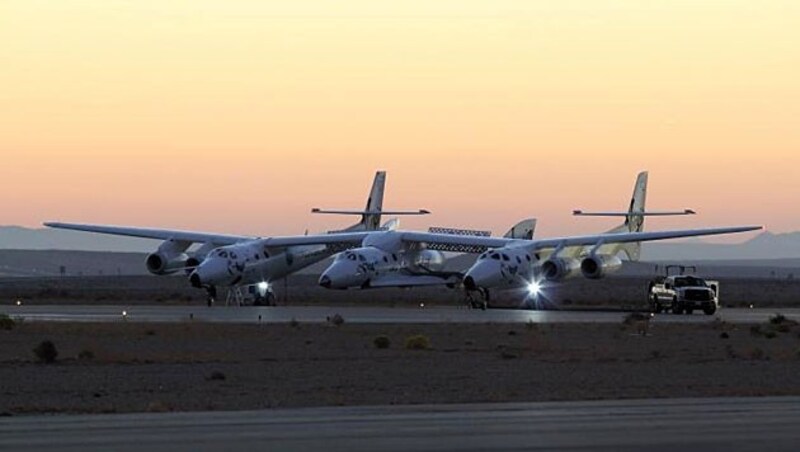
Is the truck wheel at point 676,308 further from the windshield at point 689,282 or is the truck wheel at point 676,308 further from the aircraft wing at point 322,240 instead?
the aircraft wing at point 322,240

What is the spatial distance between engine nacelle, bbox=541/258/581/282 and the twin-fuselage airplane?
0.05 m

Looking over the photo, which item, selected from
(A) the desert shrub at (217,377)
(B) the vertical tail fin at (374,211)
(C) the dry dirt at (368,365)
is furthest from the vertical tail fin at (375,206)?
(A) the desert shrub at (217,377)

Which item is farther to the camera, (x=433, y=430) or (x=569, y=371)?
(x=569, y=371)

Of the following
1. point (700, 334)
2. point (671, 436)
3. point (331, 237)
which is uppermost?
point (331, 237)

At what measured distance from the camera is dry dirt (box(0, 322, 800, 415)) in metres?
29.7

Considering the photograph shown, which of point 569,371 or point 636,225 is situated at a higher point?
point 636,225

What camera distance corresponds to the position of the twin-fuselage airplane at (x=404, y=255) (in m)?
83.8

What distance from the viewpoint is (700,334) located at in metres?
52.8

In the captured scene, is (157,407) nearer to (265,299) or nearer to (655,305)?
(655,305)

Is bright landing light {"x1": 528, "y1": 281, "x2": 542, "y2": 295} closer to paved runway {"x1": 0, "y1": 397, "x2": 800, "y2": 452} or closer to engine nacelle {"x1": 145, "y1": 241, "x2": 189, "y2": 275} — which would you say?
engine nacelle {"x1": 145, "y1": 241, "x2": 189, "y2": 275}

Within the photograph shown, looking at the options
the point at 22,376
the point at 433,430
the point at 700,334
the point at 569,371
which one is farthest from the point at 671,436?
the point at 700,334

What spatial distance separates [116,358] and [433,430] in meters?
18.8

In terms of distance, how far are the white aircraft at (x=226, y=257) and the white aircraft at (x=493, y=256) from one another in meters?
2.35

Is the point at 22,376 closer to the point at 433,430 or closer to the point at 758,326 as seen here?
the point at 433,430
